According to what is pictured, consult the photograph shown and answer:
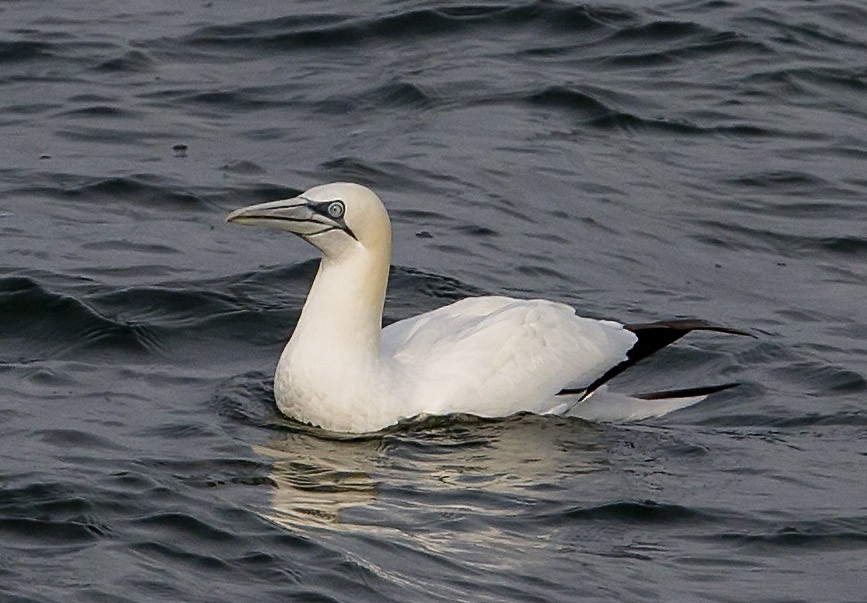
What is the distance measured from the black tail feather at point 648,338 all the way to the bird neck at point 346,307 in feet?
3.32

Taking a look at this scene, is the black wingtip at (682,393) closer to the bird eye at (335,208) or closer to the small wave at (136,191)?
the bird eye at (335,208)

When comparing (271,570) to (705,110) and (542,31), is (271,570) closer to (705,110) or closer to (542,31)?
(705,110)

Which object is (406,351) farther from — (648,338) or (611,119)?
(611,119)

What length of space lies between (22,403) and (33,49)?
6.78m

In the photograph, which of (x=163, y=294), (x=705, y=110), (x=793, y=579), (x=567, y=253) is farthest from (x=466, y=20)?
(x=793, y=579)

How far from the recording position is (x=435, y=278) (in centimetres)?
1086

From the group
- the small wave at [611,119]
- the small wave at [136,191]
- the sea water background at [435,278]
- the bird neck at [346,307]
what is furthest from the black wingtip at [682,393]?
the small wave at [611,119]

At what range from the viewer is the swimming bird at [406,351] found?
335 inches

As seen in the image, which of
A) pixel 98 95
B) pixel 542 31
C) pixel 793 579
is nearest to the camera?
pixel 793 579

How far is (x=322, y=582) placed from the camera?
21.4 ft

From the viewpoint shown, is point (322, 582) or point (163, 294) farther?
point (163, 294)

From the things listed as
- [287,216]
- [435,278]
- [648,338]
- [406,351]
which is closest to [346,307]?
[406,351]

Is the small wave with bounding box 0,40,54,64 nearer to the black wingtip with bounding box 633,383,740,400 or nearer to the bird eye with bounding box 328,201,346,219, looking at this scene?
the bird eye with bounding box 328,201,346,219

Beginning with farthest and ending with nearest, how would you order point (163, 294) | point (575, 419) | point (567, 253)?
1. point (567, 253)
2. point (163, 294)
3. point (575, 419)
